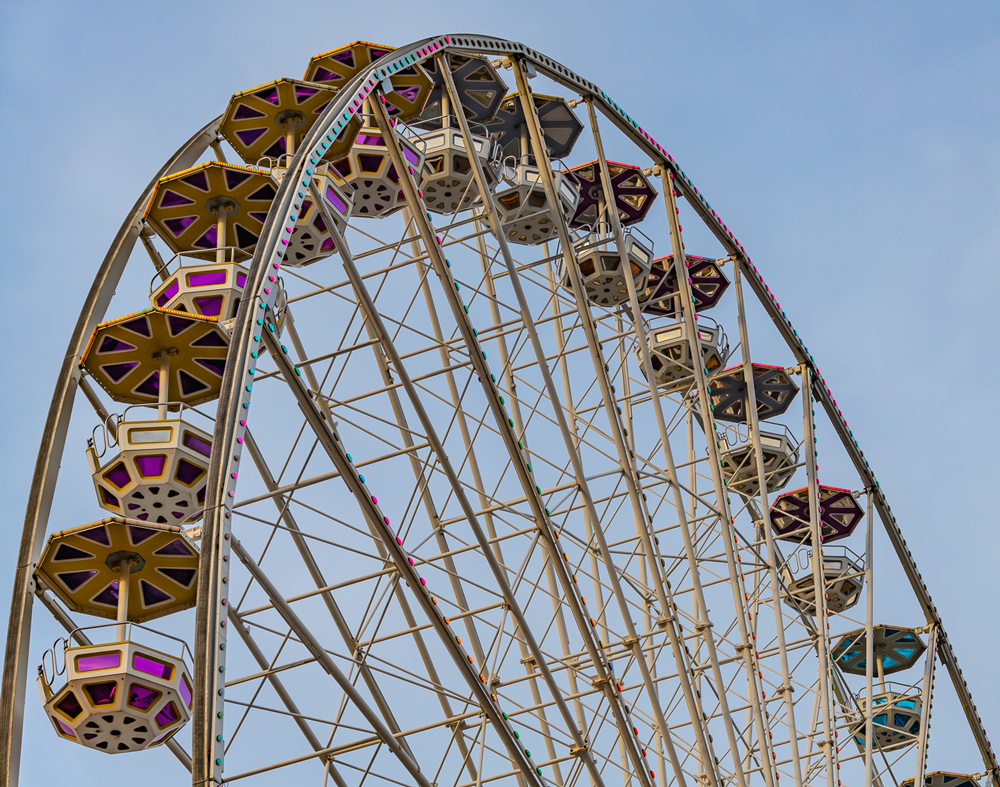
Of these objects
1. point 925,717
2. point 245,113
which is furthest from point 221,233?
point 925,717

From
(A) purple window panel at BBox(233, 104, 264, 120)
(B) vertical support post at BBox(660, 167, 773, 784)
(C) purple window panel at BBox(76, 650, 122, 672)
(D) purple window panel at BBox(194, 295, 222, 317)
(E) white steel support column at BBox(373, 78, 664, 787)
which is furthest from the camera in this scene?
(B) vertical support post at BBox(660, 167, 773, 784)

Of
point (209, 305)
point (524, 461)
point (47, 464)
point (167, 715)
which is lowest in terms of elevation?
point (167, 715)

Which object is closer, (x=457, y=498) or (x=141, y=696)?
(x=141, y=696)

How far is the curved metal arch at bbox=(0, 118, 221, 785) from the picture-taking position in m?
15.6

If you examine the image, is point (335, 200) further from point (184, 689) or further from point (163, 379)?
point (184, 689)

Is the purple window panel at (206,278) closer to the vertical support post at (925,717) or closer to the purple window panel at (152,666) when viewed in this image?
the purple window panel at (152,666)

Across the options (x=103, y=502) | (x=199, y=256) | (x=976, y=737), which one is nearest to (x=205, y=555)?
(x=103, y=502)

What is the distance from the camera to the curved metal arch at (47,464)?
15.6 m

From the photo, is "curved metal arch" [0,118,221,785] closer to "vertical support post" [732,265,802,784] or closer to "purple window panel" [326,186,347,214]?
"purple window panel" [326,186,347,214]

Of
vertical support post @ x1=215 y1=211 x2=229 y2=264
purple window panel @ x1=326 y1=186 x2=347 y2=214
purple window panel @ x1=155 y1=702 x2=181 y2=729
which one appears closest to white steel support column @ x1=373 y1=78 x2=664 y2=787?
purple window panel @ x1=326 y1=186 x2=347 y2=214

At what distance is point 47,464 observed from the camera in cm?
1772

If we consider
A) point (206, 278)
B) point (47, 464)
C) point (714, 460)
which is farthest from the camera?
point (714, 460)

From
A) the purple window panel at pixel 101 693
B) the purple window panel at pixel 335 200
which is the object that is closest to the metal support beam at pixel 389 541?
the purple window panel at pixel 335 200

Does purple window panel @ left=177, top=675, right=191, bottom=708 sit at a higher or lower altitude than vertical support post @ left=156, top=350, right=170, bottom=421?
lower
